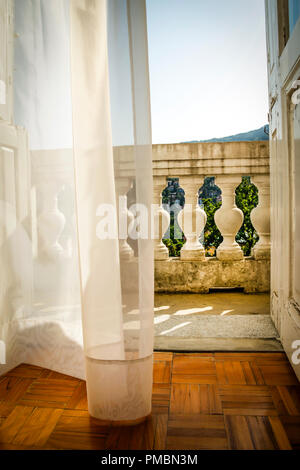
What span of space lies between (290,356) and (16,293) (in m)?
1.12

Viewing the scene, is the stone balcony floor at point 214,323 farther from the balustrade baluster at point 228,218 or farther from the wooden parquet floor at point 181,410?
the balustrade baluster at point 228,218

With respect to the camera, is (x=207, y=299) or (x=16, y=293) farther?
(x=207, y=299)

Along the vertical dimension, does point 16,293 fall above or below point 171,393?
above

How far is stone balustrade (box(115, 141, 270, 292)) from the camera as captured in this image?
2309 millimetres

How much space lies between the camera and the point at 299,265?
1.28 metres

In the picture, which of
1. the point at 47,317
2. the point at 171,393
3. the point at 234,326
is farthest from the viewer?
the point at 234,326

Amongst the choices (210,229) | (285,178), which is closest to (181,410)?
(285,178)

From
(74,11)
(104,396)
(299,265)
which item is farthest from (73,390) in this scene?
(74,11)

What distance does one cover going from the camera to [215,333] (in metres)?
1.68

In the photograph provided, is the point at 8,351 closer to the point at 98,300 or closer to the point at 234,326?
the point at 98,300

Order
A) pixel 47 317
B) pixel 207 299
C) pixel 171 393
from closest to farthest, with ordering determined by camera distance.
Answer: pixel 171 393
pixel 47 317
pixel 207 299

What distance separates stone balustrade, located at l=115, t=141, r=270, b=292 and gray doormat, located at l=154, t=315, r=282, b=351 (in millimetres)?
490

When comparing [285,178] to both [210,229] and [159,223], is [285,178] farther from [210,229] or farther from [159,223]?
[210,229]

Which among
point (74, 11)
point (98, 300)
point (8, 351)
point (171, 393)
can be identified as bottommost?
point (171, 393)
